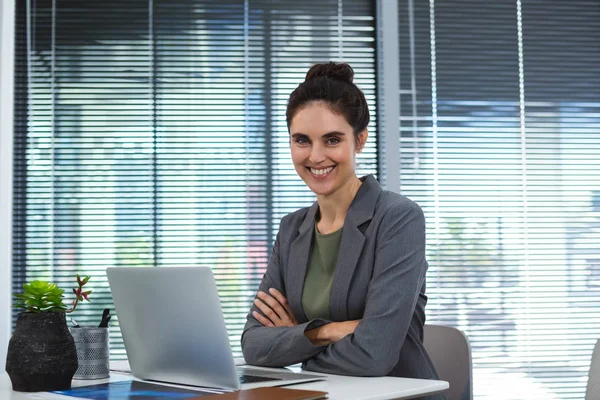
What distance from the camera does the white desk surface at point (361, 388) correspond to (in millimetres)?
1496

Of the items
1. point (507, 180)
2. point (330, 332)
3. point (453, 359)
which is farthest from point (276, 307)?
point (507, 180)

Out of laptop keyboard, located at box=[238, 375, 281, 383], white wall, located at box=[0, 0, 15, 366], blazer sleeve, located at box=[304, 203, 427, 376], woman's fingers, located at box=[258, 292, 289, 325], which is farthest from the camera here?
white wall, located at box=[0, 0, 15, 366]

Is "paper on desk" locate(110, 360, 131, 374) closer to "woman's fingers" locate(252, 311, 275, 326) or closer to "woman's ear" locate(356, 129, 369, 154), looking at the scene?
"woman's fingers" locate(252, 311, 275, 326)

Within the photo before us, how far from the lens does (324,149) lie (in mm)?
2213

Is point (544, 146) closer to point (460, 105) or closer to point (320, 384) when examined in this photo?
point (460, 105)

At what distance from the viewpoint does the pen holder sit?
5.97ft

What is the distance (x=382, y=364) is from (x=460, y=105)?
2.49 metres

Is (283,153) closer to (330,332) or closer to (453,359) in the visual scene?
(453,359)

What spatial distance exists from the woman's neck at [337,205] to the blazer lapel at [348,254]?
9cm

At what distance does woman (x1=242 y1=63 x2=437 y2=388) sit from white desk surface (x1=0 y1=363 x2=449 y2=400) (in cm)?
13

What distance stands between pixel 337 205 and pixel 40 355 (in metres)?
1.00

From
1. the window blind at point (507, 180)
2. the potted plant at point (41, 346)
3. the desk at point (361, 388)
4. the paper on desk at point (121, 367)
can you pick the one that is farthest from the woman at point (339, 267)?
the window blind at point (507, 180)

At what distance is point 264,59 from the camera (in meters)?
4.09

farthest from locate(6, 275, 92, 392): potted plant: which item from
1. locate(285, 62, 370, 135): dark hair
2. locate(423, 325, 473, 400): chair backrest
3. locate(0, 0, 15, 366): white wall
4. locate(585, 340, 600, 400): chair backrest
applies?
locate(0, 0, 15, 366): white wall
